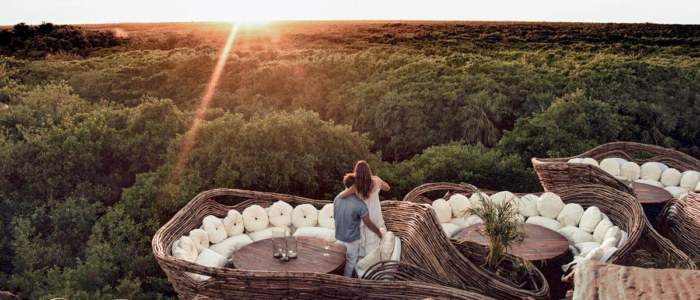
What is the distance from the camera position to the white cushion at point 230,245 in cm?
593

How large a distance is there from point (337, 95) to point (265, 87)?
334 centimetres

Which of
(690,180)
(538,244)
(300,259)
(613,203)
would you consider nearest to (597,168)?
(613,203)

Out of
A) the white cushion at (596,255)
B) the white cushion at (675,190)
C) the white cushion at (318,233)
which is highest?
the white cushion at (596,255)

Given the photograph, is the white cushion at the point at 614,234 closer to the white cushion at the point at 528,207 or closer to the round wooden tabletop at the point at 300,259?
the white cushion at the point at 528,207

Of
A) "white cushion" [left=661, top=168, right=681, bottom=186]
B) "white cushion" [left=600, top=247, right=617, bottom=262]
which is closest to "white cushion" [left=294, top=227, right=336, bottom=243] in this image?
"white cushion" [left=600, top=247, right=617, bottom=262]

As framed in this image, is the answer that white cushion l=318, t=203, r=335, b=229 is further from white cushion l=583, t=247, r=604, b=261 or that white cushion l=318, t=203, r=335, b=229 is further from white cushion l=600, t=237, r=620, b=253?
white cushion l=600, t=237, r=620, b=253

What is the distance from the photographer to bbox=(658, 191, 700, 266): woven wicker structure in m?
5.89

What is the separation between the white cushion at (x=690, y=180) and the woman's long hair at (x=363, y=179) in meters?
6.15

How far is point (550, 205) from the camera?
666 centimetres

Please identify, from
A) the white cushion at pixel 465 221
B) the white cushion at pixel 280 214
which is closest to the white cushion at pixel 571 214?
the white cushion at pixel 465 221

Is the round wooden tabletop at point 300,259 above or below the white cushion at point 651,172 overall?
above

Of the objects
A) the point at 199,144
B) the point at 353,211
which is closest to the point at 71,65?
the point at 199,144

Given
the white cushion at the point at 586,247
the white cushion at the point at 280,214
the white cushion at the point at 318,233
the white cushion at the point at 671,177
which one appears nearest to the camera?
the white cushion at the point at 586,247

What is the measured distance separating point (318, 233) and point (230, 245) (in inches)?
44.8
